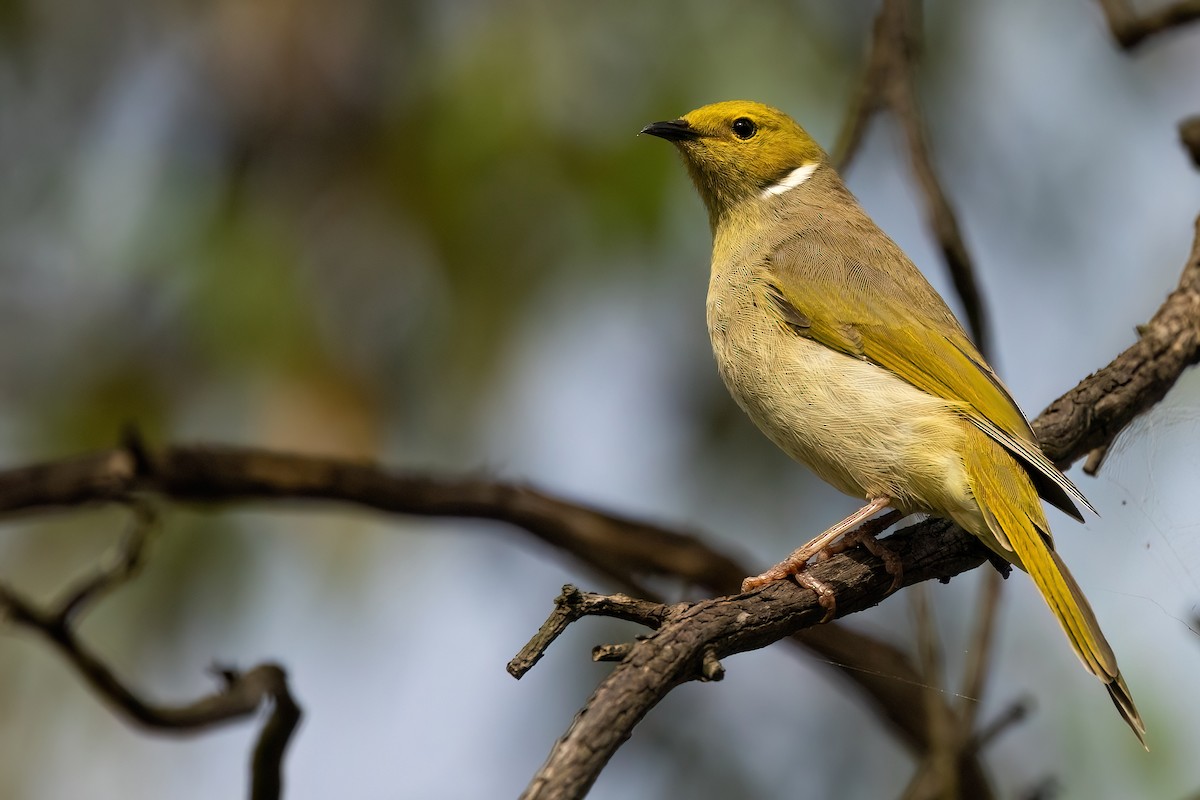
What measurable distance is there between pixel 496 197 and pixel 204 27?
72.0 inches

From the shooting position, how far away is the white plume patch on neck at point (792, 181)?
4906 millimetres

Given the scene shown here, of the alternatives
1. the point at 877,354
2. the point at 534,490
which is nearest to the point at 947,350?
the point at 877,354

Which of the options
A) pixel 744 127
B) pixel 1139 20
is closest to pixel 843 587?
pixel 744 127

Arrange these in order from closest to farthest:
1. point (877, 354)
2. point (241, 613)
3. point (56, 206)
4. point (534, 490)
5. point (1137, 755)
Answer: point (877, 354), point (534, 490), point (1137, 755), point (241, 613), point (56, 206)

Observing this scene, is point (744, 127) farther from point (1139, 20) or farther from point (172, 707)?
point (172, 707)

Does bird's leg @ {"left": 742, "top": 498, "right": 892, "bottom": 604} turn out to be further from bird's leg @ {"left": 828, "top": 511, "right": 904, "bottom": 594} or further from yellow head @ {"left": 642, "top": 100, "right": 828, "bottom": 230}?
yellow head @ {"left": 642, "top": 100, "right": 828, "bottom": 230}

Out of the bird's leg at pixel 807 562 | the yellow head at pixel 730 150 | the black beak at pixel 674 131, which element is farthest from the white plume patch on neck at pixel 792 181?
the bird's leg at pixel 807 562

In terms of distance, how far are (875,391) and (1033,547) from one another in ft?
2.23

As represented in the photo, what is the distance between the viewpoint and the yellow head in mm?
4906

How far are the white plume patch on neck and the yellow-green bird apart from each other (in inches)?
4.0

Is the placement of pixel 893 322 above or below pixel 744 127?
below

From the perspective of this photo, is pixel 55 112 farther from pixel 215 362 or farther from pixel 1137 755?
pixel 1137 755

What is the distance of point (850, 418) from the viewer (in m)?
3.78

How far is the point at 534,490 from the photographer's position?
5.00 meters
